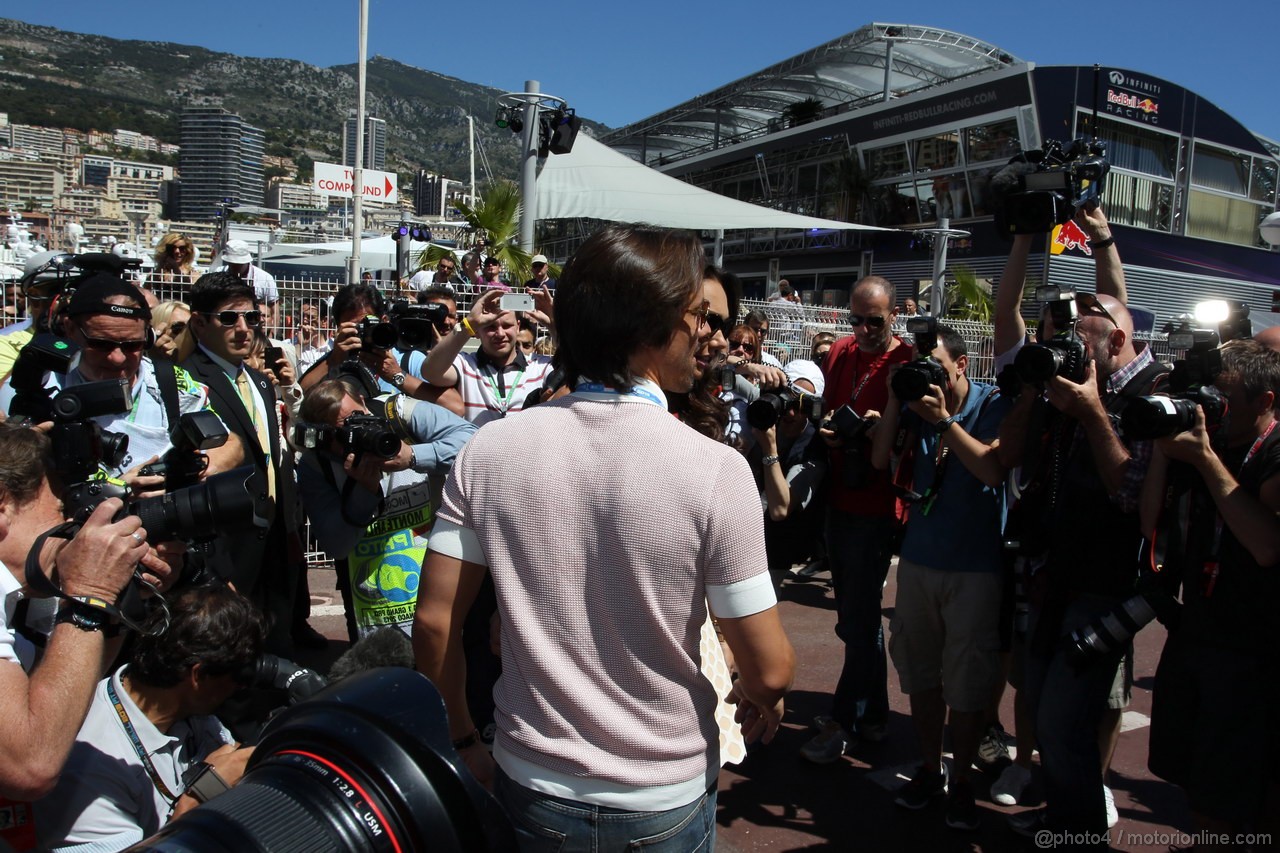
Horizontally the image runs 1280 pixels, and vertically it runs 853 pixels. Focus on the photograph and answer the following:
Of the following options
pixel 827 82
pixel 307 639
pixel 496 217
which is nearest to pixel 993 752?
pixel 307 639

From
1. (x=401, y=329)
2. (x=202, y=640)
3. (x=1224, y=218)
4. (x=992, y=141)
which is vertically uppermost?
(x=992, y=141)

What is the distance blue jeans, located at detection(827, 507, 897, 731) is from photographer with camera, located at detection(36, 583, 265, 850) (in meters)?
2.36

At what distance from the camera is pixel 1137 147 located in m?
25.2

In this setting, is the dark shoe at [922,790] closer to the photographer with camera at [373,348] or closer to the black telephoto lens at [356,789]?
the photographer with camera at [373,348]

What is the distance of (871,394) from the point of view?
3924mm

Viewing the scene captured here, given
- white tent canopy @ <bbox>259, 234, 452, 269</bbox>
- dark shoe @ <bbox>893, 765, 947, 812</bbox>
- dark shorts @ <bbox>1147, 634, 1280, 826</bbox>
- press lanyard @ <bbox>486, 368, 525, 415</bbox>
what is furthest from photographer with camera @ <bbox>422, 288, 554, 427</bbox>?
white tent canopy @ <bbox>259, 234, 452, 269</bbox>

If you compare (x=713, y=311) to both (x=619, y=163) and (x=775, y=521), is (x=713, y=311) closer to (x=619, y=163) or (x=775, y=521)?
(x=775, y=521)

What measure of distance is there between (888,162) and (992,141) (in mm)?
4208

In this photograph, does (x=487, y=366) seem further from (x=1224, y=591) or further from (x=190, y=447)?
(x=1224, y=591)

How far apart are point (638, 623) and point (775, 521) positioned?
2.48m

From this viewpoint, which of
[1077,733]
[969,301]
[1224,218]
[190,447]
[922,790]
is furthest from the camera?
[1224,218]

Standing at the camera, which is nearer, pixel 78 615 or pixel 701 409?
pixel 78 615

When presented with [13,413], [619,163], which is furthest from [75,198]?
[13,413]

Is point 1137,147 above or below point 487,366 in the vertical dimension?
above
